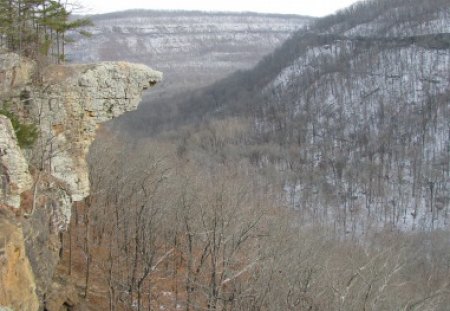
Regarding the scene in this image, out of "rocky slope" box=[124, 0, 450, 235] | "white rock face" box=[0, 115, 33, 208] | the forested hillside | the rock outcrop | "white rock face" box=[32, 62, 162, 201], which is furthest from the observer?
"rocky slope" box=[124, 0, 450, 235]

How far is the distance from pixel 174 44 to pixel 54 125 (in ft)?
576

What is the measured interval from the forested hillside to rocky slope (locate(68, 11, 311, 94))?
46968 millimetres

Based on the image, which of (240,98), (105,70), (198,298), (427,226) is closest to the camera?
(105,70)

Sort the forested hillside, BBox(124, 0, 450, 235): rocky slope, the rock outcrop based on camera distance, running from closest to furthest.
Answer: the rock outcrop
the forested hillside
BBox(124, 0, 450, 235): rocky slope

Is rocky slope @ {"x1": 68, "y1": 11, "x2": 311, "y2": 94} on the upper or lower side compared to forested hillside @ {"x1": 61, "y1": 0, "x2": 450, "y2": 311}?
upper

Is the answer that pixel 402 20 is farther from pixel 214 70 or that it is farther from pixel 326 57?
pixel 214 70

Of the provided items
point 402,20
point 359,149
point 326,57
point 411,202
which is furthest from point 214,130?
point 402,20

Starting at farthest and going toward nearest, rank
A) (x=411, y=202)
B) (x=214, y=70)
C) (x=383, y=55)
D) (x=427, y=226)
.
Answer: (x=214, y=70) < (x=383, y=55) < (x=411, y=202) < (x=427, y=226)

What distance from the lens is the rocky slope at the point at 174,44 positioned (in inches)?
6230

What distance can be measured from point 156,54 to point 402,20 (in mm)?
92162

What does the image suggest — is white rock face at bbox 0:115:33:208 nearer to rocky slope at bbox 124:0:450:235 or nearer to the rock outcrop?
the rock outcrop

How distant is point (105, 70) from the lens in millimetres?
13992

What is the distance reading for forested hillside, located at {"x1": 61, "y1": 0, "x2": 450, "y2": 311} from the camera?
1778cm

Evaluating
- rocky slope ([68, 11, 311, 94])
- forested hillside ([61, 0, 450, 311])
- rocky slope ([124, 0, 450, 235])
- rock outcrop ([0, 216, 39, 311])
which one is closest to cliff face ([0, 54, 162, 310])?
rock outcrop ([0, 216, 39, 311])
